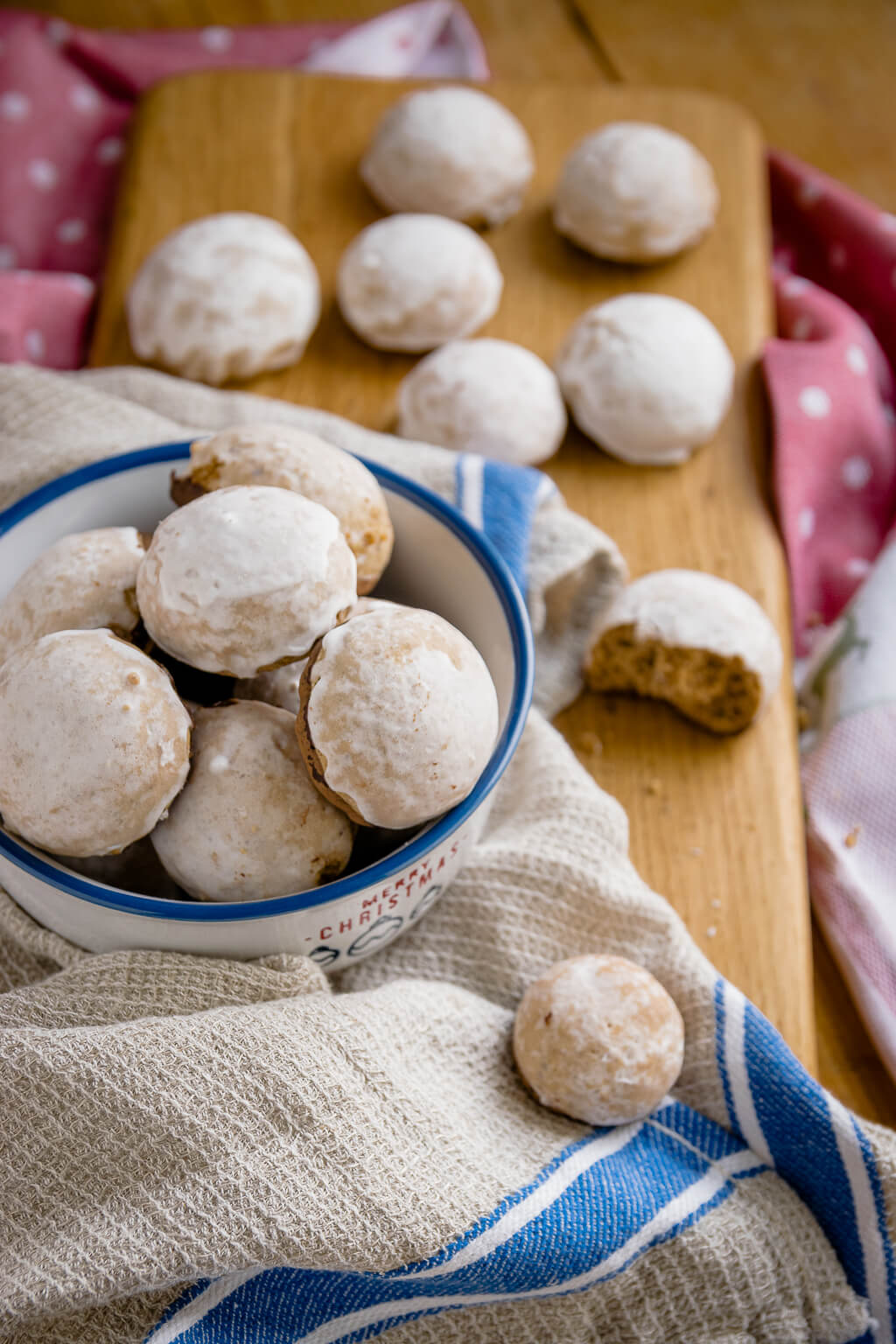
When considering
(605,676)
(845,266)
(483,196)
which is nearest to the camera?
(605,676)

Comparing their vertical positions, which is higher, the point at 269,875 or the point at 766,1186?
the point at 269,875

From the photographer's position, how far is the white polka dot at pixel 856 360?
3.45 feet

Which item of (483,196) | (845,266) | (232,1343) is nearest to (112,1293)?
(232,1343)

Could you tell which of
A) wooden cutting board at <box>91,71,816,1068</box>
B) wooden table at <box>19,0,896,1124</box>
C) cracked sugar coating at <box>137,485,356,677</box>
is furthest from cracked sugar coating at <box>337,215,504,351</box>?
wooden table at <box>19,0,896,1124</box>

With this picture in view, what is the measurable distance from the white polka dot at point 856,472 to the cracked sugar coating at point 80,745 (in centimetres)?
71

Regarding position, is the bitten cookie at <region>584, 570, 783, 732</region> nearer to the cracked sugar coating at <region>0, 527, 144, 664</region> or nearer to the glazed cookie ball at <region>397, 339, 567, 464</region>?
the glazed cookie ball at <region>397, 339, 567, 464</region>

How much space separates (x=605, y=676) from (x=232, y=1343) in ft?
1.51

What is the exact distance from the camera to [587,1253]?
1.94 ft

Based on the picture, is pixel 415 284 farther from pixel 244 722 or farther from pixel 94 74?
pixel 94 74

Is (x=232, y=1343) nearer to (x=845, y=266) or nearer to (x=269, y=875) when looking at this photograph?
(x=269, y=875)

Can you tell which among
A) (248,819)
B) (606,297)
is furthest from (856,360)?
(248,819)

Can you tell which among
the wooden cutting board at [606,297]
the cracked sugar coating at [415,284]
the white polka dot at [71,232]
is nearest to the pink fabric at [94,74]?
the white polka dot at [71,232]

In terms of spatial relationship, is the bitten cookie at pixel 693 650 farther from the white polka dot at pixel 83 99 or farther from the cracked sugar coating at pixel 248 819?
the white polka dot at pixel 83 99

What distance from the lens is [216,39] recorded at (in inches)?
55.7
